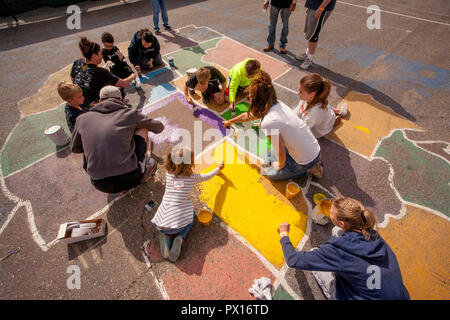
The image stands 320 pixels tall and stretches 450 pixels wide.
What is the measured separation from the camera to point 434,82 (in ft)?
17.2

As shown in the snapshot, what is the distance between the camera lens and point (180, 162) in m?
2.56

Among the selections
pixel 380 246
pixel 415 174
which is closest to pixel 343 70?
pixel 415 174

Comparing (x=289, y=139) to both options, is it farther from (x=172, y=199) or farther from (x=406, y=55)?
(x=406, y=55)

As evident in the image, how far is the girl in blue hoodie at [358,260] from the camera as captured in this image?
179cm

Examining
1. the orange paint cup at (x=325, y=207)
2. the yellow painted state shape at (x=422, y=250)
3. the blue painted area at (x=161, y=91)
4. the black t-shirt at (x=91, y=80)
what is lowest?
the yellow painted state shape at (x=422, y=250)

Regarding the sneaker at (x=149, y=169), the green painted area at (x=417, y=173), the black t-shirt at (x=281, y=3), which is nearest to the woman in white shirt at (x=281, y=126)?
the green painted area at (x=417, y=173)

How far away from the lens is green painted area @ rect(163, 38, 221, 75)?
5883mm

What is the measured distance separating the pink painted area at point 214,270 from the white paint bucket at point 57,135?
3213mm

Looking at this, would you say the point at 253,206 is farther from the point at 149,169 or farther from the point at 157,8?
the point at 157,8

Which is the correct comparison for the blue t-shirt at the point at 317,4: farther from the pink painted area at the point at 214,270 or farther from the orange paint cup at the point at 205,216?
the pink painted area at the point at 214,270

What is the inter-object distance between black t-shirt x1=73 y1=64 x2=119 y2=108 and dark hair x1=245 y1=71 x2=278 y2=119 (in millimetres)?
2921

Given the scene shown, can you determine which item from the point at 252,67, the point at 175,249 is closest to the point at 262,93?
the point at 252,67

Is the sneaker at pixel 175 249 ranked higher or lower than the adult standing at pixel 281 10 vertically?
lower

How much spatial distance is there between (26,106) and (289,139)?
6.13m
